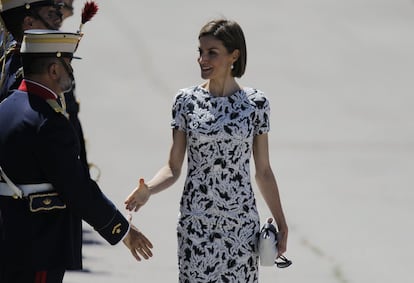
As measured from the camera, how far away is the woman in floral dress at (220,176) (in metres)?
6.06

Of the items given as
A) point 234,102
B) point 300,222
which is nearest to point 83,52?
point 300,222

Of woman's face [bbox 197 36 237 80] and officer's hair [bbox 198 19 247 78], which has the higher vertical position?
officer's hair [bbox 198 19 247 78]

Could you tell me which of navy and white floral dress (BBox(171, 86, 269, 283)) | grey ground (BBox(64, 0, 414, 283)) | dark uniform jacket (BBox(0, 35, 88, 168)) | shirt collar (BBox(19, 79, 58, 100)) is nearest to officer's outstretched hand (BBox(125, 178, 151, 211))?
navy and white floral dress (BBox(171, 86, 269, 283))

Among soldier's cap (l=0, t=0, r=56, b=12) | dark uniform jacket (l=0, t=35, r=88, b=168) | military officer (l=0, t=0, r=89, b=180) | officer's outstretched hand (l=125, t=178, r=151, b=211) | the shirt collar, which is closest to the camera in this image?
the shirt collar

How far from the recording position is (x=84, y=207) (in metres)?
5.32

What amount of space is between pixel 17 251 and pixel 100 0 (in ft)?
63.4

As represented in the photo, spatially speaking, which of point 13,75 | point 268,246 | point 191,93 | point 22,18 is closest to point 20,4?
point 22,18

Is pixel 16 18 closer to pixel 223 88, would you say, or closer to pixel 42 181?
pixel 223 88

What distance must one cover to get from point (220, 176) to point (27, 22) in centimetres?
128

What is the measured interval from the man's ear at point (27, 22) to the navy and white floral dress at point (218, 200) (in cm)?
94

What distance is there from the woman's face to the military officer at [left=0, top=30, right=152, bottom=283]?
89 cm

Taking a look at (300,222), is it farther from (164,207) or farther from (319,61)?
(319,61)

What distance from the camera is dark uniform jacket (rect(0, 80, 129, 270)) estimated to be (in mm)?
5215

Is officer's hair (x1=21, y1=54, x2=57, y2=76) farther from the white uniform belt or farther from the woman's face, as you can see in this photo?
the woman's face
